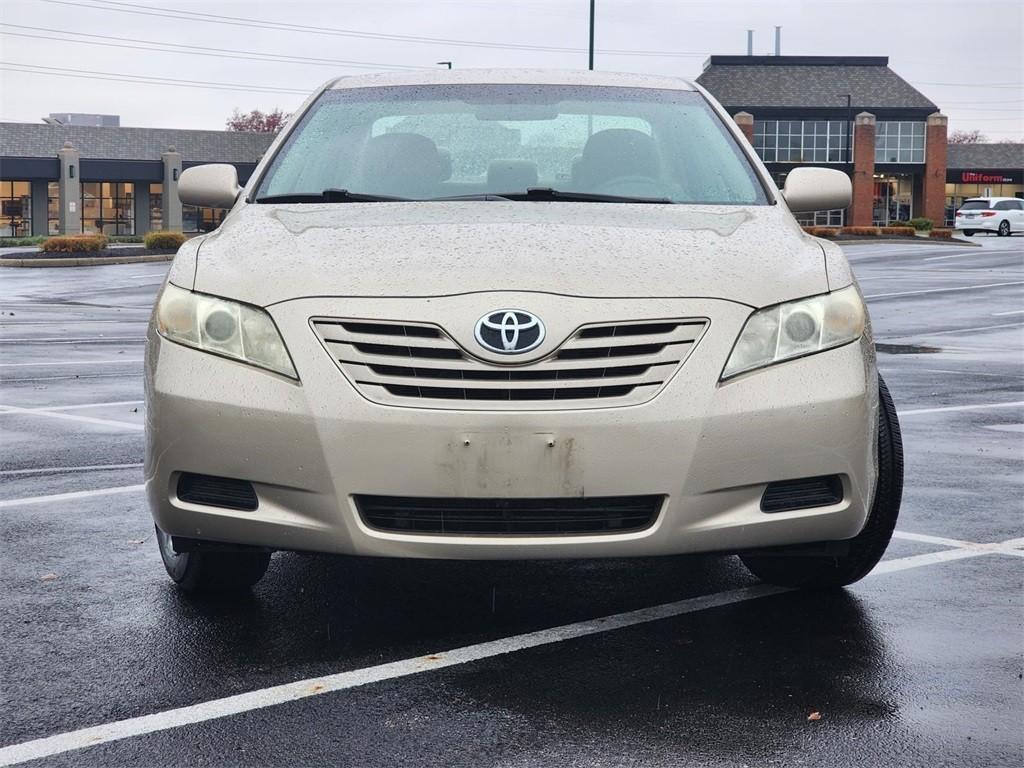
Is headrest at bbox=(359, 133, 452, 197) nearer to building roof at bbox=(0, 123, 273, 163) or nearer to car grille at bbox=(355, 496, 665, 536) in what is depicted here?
car grille at bbox=(355, 496, 665, 536)

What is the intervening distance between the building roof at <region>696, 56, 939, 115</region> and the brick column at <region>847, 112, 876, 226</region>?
1753 mm

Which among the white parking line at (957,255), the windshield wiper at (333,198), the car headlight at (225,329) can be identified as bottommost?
the white parking line at (957,255)

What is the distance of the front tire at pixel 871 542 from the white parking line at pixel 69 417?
17.4 feet

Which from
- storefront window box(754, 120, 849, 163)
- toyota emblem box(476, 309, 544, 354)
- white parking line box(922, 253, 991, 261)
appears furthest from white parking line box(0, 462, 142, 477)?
storefront window box(754, 120, 849, 163)

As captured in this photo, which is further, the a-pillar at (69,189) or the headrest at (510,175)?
the a-pillar at (69,189)

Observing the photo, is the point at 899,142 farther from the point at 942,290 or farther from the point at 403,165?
the point at 403,165

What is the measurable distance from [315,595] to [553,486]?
146cm

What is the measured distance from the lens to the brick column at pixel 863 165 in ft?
265

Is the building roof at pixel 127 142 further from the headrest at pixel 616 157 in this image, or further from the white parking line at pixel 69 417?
the headrest at pixel 616 157

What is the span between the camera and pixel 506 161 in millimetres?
5480

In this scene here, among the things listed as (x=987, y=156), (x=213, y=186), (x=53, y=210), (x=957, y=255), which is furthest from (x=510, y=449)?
(x=987, y=156)

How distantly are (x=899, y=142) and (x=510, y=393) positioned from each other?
3262 inches

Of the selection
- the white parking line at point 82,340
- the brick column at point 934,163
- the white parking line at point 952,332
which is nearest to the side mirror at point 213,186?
the white parking line at point 82,340

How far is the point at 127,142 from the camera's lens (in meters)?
74.1
